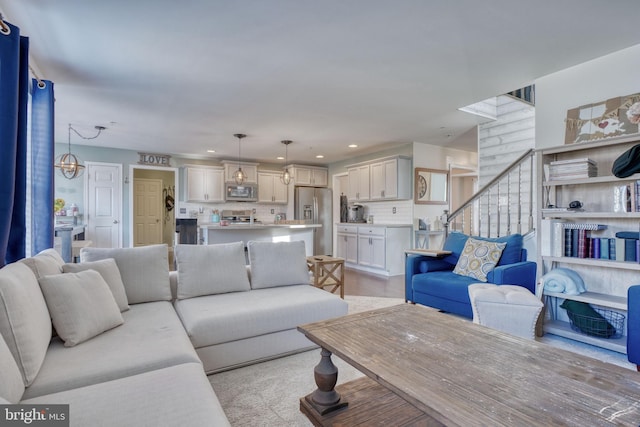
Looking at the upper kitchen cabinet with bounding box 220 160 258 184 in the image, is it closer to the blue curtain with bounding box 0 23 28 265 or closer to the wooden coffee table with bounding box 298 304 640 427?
the blue curtain with bounding box 0 23 28 265

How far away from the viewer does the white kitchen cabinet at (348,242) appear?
6.69m

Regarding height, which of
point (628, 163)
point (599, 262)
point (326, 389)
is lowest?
point (326, 389)

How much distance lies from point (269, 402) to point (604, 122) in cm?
349

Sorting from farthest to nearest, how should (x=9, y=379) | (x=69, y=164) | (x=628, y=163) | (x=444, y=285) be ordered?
(x=69, y=164) → (x=444, y=285) → (x=628, y=163) → (x=9, y=379)

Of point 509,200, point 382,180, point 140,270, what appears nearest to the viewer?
point 140,270

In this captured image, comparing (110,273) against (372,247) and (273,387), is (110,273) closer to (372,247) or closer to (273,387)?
(273,387)

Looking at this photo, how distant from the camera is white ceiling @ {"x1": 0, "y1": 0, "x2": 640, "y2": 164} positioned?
Result: 7.06ft

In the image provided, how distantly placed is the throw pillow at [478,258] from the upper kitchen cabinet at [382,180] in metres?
2.51

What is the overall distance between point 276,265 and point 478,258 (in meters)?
2.14

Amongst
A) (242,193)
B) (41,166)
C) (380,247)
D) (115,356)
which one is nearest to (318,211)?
(242,193)

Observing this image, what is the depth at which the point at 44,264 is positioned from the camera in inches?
77.2

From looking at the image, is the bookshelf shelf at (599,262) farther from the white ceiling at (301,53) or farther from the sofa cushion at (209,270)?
the sofa cushion at (209,270)

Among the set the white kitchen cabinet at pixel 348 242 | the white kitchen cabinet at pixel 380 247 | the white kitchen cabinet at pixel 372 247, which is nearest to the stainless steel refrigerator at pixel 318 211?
the white kitchen cabinet at pixel 348 242

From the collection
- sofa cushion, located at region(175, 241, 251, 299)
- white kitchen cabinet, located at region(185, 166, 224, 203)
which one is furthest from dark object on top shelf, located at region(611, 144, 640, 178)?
white kitchen cabinet, located at region(185, 166, 224, 203)
